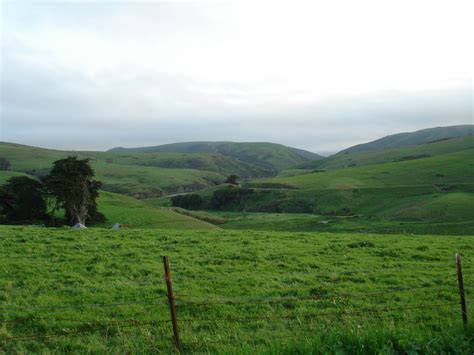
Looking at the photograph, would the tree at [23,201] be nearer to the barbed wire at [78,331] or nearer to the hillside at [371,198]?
the hillside at [371,198]

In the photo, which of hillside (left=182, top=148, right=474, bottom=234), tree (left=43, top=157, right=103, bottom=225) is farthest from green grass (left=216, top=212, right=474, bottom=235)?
tree (left=43, top=157, right=103, bottom=225)

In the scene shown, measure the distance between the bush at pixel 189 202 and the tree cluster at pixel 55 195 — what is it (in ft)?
248

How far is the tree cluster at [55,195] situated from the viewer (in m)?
52.2

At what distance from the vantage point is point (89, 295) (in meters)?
12.6

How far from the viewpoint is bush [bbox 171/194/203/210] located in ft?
435

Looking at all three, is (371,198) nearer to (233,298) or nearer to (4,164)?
(233,298)

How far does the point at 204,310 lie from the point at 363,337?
5048 millimetres

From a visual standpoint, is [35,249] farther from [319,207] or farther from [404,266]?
[319,207]

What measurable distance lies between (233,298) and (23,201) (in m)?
52.0

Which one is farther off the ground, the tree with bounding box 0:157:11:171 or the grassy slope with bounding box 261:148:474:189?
the tree with bounding box 0:157:11:171

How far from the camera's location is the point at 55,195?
172 ft

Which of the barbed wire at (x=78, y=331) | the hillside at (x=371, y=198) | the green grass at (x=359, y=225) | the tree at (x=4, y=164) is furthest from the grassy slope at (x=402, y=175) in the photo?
the tree at (x=4, y=164)

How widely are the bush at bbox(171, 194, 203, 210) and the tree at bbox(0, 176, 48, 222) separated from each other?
7751 centimetres

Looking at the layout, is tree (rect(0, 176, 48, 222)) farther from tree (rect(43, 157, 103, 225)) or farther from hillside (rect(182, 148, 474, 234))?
hillside (rect(182, 148, 474, 234))
